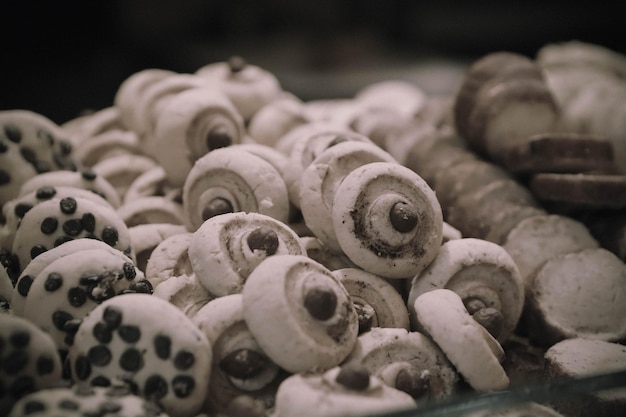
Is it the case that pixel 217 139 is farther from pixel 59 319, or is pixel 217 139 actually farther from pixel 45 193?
pixel 59 319

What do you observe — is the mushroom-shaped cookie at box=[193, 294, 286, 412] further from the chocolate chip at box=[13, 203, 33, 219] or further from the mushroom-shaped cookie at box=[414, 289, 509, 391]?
the chocolate chip at box=[13, 203, 33, 219]

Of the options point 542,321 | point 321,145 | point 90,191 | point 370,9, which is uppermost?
point 370,9

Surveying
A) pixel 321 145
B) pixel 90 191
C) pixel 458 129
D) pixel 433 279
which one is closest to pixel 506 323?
pixel 433 279

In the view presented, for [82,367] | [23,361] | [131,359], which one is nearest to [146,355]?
[131,359]

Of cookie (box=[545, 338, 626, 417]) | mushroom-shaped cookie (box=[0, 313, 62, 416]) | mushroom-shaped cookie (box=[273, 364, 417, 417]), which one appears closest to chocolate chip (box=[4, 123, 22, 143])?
mushroom-shaped cookie (box=[0, 313, 62, 416])

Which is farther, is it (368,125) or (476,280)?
(368,125)

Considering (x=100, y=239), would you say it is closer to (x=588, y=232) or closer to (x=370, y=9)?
(x=588, y=232)

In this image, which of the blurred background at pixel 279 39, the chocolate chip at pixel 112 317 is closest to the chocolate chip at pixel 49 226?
the chocolate chip at pixel 112 317

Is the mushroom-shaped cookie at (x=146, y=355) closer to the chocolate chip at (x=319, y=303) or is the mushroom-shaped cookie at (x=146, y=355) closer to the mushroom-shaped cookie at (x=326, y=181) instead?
the chocolate chip at (x=319, y=303)
